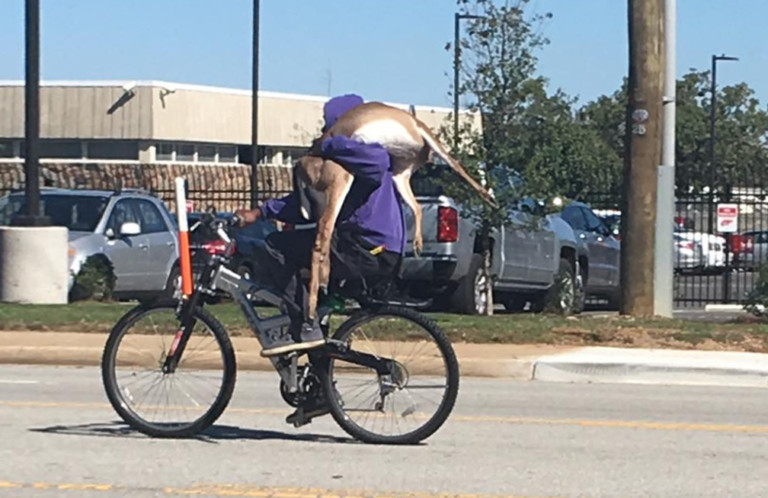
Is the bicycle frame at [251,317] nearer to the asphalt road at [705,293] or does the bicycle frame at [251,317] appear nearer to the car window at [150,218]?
the car window at [150,218]

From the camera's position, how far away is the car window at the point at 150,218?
67.8 feet

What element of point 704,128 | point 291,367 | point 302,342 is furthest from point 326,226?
point 704,128

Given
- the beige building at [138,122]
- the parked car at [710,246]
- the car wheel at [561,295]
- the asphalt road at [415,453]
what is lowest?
the asphalt road at [415,453]

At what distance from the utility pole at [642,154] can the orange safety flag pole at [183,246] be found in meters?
7.59

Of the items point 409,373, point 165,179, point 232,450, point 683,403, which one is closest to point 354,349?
point 409,373

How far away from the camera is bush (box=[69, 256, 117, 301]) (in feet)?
59.8

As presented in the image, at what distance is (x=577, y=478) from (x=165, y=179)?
128ft

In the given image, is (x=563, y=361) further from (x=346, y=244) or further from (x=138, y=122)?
(x=138, y=122)

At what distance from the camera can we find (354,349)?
8.20m

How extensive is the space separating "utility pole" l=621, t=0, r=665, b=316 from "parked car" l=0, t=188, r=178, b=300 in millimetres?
6921

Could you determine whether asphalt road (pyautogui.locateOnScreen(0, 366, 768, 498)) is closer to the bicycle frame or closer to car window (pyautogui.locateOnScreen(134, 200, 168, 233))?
the bicycle frame

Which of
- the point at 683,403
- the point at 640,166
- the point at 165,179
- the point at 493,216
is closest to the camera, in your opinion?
the point at 683,403

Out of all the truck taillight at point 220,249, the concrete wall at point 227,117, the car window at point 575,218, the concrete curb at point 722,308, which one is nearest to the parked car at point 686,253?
the concrete curb at point 722,308

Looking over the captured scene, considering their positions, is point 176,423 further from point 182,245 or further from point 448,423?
point 448,423
